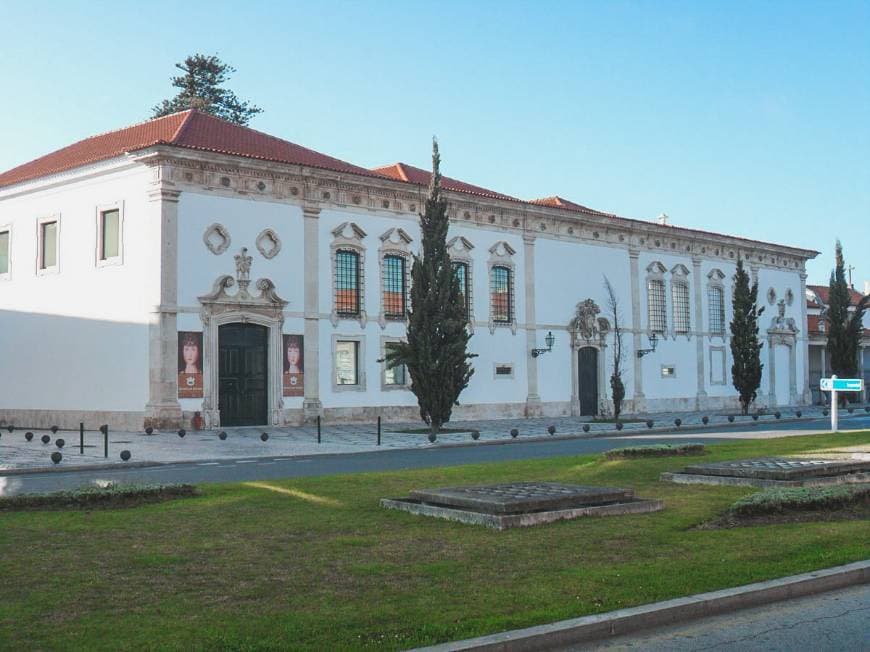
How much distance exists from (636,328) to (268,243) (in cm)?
1878

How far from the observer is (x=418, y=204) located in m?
36.4

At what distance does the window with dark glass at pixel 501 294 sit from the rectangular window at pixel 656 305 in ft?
28.3

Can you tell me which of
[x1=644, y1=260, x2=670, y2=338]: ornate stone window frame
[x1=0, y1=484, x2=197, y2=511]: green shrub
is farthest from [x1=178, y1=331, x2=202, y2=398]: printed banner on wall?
[x1=644, y1=260, x2=670, y2=338]: ornate stone window frame

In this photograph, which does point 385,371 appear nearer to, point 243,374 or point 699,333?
point 243,374

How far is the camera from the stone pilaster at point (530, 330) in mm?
39406

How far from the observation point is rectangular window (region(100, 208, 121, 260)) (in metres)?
31.3

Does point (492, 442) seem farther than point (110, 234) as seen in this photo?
No

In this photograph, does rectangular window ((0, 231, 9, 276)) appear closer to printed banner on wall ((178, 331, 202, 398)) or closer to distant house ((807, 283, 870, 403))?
printed banner on wall ((178, 331, 202, 398))

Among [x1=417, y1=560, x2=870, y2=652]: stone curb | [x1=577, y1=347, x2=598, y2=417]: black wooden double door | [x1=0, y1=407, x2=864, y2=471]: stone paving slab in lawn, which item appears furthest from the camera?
[x1=577, y1=347, x2=598, y2=417]: black wooden double door

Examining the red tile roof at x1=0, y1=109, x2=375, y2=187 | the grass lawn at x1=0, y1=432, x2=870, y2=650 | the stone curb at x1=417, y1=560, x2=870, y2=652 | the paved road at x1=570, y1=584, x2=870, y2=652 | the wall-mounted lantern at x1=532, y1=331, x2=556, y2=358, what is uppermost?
the red tile roof at x1=0, y1=109, x2=375, y2=187

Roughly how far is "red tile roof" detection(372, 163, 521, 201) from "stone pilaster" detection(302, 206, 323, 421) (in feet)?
15.9

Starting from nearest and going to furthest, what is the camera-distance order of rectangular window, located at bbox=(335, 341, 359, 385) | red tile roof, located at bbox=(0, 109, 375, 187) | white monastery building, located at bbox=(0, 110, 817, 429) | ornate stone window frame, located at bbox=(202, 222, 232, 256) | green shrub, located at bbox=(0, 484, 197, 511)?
green shrub, located at bbox=(0, 484, 197, 511) → white monastery building, located at bbox=(0, 110, 817, 429) → ornate stone window frame, located at bbox=(202, 222, 232, 256) → red tile roof, located at bbox=(0, 109, 375, 187) → rectangular window, located at bbox=(335, 341, 359, 385)

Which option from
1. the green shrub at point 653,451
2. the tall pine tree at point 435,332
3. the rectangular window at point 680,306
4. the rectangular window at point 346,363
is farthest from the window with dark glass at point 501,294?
the green shrub at point 653,451

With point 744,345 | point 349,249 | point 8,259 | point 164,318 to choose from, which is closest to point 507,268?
point 349,249
